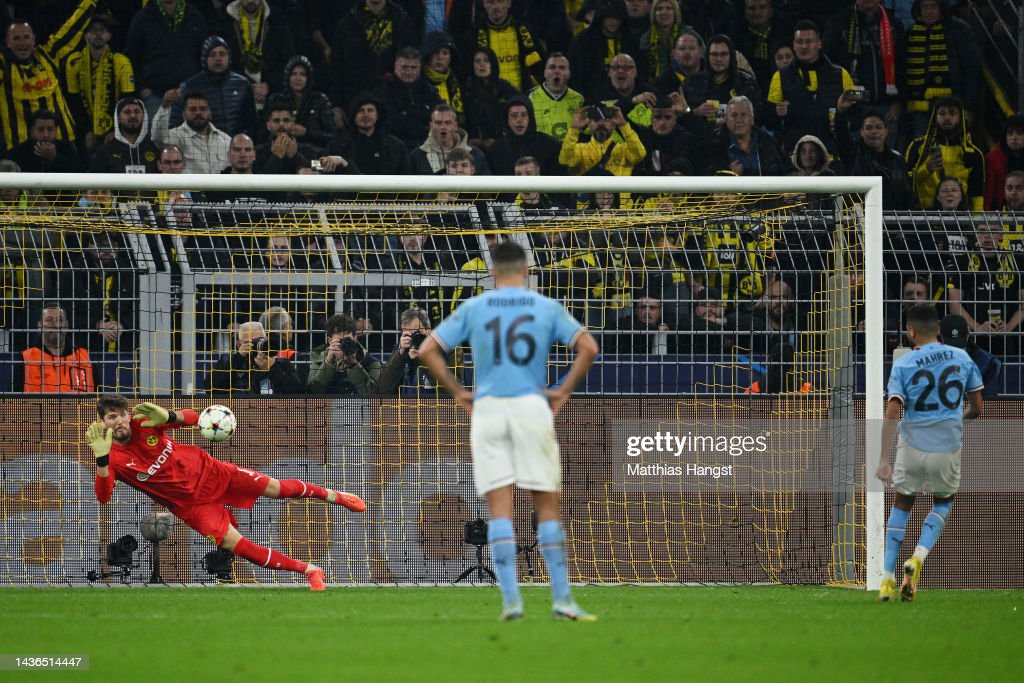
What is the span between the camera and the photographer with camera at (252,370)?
11.3 m

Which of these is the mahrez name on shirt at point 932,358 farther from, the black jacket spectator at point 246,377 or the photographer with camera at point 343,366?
the black jacket spectator at point 246,377

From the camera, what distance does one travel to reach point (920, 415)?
29.2 ft

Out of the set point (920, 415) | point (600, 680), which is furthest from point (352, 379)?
point (600, 680)

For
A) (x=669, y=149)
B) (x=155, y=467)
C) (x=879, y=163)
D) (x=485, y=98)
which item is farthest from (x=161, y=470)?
(x=879, y=163)

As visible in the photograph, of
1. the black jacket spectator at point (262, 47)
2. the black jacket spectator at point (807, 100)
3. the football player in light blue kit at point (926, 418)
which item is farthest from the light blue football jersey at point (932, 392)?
the black jacket spectator at point (262, 47)

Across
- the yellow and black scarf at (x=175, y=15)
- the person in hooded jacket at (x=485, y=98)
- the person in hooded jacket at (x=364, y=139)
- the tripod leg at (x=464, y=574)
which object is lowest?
the tripod leg at (x=464, y=574)

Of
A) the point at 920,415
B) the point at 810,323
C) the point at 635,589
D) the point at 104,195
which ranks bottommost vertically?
the point at 635,589

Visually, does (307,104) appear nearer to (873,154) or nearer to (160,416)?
(873,154)

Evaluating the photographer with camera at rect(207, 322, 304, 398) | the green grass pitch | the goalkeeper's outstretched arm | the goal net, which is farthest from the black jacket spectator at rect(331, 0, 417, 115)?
the green grass pitch

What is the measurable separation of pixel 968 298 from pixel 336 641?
7076 mm

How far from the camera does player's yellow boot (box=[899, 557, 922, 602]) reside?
862cm

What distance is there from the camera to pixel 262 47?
1577 cm

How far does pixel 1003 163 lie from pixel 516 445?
32.9 feet

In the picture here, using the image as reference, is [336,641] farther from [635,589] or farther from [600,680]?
[635,589]
